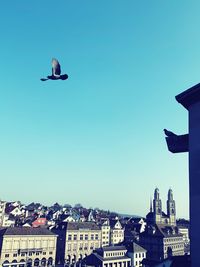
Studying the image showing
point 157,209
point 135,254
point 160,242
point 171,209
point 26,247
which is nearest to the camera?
point 26,247

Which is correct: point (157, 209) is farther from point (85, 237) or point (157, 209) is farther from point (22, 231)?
point (22, 231)

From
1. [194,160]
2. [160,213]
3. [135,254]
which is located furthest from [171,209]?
[194,160]

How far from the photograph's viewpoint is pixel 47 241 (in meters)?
75.5

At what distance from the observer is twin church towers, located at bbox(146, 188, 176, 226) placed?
118 metres

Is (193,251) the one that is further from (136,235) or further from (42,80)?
(136,235)

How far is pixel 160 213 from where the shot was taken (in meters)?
121

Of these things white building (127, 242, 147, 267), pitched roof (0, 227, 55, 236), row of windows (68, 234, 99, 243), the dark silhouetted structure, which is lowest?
white building (127, 242, 147, 267)

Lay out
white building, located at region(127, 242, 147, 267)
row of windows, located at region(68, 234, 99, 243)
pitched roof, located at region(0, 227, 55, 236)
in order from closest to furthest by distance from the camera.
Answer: pitched roof, located at region(0, 227, 55, 236) < white building, located at region(127, 242, 147, 267) < row of windows, located at region(68, 234, 99, 243)

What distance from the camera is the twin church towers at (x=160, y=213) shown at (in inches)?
4626

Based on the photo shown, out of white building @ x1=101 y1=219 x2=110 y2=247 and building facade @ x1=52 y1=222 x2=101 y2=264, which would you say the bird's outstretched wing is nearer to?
building facade @ x1=52 y1=222 x2=101 y2=264

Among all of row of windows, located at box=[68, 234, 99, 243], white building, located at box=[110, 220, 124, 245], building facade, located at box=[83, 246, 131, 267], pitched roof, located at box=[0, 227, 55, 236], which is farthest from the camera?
white building, located at box=[110, 220, 124, 245]

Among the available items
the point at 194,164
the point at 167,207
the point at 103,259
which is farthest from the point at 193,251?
the point at 167,207

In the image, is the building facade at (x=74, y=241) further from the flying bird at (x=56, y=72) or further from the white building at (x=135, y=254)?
the flying bird at (x=56, y=72)

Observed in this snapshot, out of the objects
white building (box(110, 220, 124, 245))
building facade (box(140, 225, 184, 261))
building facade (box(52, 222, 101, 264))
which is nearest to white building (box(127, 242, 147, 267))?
building facade (box(140, 225, 184, 261))
